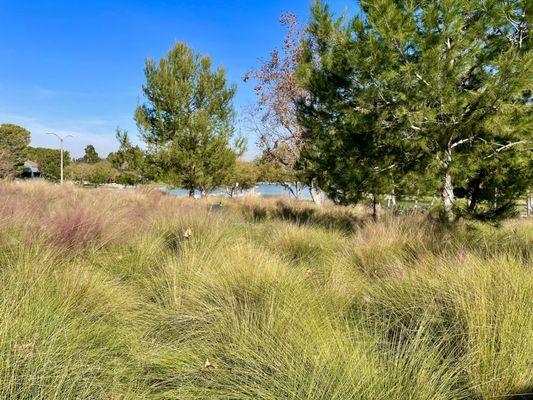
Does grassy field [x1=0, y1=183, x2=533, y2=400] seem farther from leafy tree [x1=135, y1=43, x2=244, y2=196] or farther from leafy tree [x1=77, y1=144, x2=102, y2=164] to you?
leafy tree [x1=77, y1=144, x2=102, y2=164]

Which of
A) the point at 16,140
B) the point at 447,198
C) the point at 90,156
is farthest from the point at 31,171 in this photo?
the point at 447,198

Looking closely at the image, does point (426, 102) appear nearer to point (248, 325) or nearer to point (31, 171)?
point (248, 325)

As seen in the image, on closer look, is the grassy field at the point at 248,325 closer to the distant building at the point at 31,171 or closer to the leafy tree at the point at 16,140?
the leafy tree at the point at 16,140

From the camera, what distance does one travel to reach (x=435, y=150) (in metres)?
7.04

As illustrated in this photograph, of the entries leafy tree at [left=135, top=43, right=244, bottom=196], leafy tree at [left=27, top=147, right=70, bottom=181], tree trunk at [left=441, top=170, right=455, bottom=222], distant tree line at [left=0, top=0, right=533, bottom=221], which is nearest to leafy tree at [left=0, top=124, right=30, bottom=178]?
leafy tree at [left=27, top=147, right=70, bottom=181]

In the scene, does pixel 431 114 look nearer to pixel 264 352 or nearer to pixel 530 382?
pixel 530 382

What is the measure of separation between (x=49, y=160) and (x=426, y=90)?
69.4 meters

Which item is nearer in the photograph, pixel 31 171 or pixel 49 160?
pixel 31 171

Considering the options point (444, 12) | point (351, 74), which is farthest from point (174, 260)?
point (444, 12)

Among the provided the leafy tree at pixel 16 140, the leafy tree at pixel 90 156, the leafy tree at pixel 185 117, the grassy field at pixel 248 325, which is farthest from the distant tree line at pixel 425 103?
the leafy tree at pixel 90 156

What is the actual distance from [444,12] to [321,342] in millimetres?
5307

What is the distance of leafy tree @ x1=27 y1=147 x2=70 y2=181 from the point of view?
176 feet

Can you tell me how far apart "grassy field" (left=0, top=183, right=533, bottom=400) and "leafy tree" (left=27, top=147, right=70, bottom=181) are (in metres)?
51.2

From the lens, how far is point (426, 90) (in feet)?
19.3
